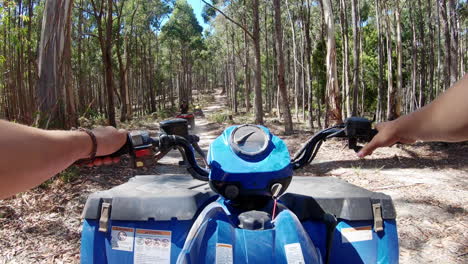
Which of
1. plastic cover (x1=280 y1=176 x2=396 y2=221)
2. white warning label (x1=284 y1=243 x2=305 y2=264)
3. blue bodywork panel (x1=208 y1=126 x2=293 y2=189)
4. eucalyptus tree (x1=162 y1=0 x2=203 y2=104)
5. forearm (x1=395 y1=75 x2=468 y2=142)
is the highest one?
eucalyptus tree (x1=162 y1=0 x2=203 y2=104)

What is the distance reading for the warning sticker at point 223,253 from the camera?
1163 millimetres

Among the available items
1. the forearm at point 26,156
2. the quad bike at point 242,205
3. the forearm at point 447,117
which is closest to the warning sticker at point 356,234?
the quad bike at point 242,205

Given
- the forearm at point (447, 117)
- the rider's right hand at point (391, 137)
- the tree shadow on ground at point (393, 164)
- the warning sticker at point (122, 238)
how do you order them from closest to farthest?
the forearm at point (447, 117)
the rider's right hand at point (391, 137)
the warning sticker at point (122, 238)
the tree shadow on ground at point (393, 164)

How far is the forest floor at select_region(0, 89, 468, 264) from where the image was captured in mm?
4000

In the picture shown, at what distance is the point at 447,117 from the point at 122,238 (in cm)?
161

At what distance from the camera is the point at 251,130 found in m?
1.68

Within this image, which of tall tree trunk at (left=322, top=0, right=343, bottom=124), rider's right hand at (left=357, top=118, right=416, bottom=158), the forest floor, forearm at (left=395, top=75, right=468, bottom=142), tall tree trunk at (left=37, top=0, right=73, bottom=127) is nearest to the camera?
forearm at (left=395, top=75, right=468, bottom=142)

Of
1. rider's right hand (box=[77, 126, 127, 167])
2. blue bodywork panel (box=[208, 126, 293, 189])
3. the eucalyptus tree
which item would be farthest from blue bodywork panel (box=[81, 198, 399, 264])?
the eucalyptus tree

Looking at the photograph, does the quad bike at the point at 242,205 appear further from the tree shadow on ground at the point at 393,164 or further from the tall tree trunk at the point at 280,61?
the tall tree trunk at the point at 280,61

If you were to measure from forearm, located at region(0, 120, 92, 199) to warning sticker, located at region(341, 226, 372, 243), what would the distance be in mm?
1445

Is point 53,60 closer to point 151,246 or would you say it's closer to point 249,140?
point 151,246

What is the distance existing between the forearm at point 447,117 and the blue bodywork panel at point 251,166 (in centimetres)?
61

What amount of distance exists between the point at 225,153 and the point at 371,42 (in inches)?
1321

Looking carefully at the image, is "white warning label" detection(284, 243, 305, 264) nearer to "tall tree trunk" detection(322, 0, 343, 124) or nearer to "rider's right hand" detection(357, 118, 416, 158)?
"rider's right hand" detection(357, 118, 416, 158)
